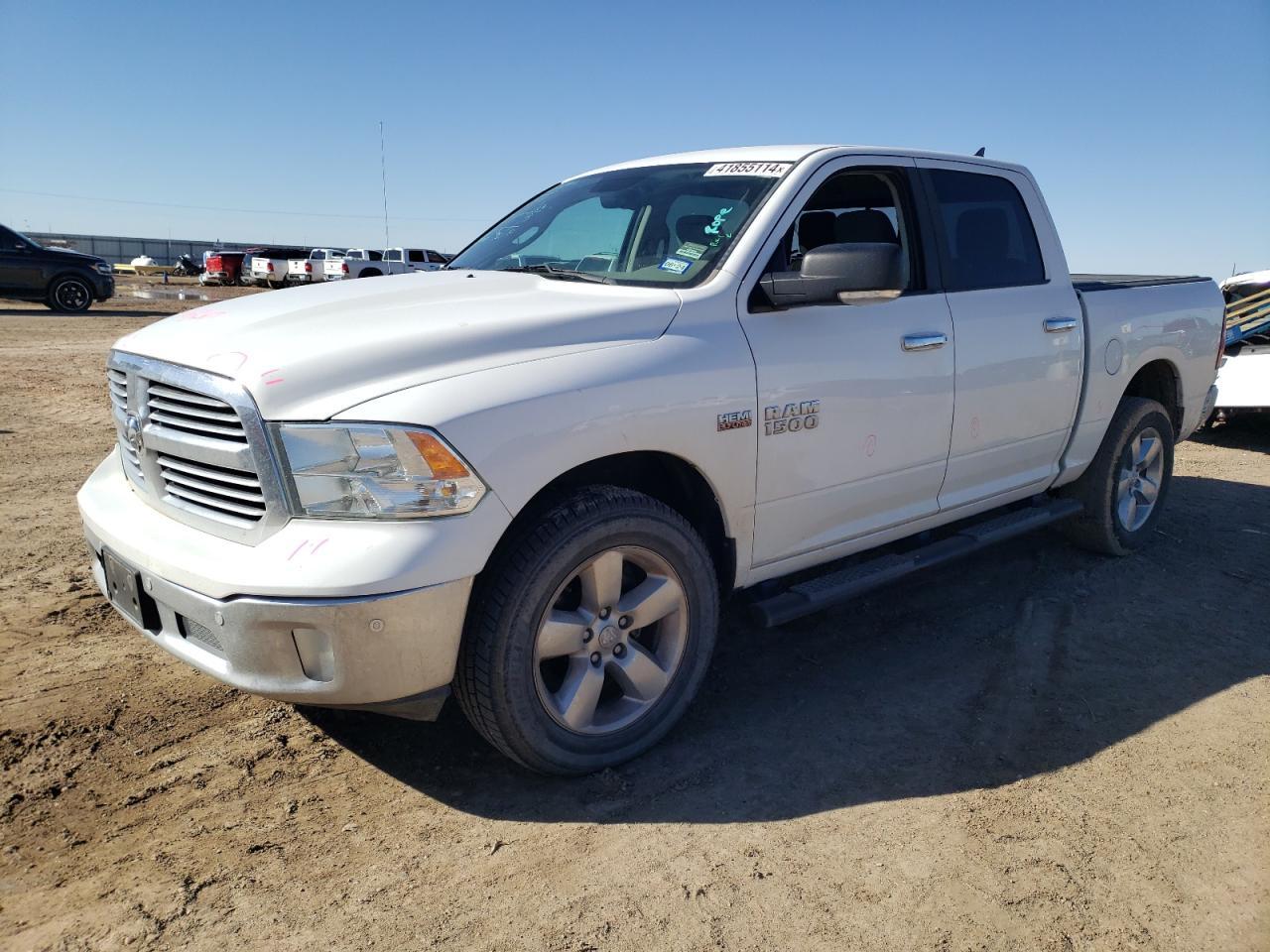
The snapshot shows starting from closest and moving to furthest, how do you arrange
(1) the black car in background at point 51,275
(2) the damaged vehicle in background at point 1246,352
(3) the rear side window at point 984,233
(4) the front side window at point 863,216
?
(4) the front side window at point 863,216, (3) the rear side window at point 984,233, (2) the damaged vehicle in background at point 1246,352, (1) the black car in background at point 51,275

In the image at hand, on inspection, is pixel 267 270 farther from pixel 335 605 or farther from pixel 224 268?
pixel 335 605

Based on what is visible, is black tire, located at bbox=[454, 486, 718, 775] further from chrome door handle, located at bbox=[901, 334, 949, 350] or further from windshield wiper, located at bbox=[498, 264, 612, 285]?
chrome door handle, located at bbox=[901, 334, 949, 350]

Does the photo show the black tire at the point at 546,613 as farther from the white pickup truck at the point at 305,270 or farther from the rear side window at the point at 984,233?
the white pickup truck at the point at 305,270

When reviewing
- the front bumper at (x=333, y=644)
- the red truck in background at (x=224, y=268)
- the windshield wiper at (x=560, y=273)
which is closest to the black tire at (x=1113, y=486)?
the windshield wiper at (x=560, y=273)

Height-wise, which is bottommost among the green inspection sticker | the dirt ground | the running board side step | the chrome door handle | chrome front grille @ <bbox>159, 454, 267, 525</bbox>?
the dirt ground

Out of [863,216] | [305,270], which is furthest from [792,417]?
[305,270]

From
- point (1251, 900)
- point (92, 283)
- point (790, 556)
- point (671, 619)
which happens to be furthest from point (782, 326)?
point (92, 283)

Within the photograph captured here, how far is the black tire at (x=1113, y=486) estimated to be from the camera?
4.96 meters

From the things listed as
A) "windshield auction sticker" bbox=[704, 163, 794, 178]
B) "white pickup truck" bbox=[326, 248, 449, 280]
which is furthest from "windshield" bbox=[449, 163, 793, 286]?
"white pickup truck" bbox=[326, 248, 449, 280]

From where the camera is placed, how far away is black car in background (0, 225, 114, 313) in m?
16.3

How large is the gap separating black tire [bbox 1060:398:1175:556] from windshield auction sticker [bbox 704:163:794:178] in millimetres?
2638

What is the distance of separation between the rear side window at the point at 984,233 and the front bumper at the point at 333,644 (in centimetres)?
265

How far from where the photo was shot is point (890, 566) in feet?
12.3

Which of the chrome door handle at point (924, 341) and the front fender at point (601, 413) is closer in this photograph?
the front fender at point (601, 413)
